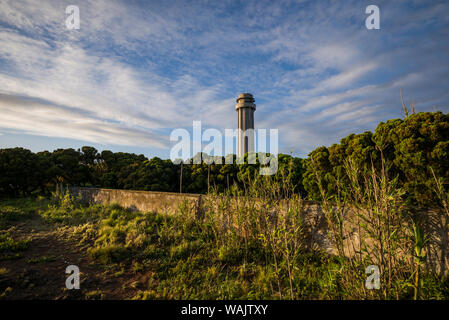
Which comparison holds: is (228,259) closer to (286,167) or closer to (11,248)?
(11,248)

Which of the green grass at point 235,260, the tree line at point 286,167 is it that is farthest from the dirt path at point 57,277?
the tree line at point 286,167

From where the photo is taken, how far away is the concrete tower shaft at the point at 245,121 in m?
25.7

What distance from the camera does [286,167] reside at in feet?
30.3

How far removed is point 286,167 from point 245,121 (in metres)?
17.4

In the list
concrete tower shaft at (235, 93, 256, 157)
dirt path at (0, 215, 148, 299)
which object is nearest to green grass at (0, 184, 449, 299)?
dirt path at (0, 215, 148, 299)

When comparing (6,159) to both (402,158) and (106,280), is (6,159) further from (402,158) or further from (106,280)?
(402,158)

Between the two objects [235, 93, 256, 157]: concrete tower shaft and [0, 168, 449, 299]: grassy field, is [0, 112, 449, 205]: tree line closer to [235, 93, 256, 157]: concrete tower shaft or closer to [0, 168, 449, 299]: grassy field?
[0, 168, 449, 299]: grassy field

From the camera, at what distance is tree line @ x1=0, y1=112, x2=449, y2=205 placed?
430cm

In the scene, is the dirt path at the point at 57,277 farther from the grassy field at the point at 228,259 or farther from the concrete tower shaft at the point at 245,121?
the concrete tower shaft at the point at 245,121

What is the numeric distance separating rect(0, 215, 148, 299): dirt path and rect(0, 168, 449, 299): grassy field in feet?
0.05

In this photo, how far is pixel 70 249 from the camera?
5039 millimetres

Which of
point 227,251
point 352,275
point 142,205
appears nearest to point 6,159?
point 142,205

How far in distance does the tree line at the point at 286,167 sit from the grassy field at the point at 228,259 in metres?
0.72
